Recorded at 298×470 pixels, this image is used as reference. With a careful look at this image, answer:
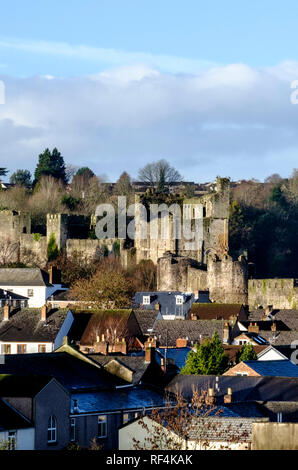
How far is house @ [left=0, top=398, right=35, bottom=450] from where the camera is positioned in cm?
2688

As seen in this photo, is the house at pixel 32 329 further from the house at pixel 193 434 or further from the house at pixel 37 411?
the house at pixel 193 434

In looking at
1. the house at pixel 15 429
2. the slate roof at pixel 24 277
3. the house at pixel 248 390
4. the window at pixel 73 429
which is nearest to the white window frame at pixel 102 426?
the window at pixel 73 429

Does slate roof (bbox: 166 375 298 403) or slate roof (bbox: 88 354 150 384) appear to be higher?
slate roof (bbox: 88 354 150 384)

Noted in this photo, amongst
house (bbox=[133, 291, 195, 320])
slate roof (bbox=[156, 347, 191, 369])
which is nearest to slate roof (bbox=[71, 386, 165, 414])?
slate roof (bbox=[156, 347, 191, 369])

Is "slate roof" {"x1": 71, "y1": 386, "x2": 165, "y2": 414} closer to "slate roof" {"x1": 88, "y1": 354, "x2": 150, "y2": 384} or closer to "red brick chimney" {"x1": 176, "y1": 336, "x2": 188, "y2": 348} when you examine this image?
"slate roof" {"x1": 88, "y1": 354, "x2": 150, "y2": 384}

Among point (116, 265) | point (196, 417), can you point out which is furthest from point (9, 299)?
point (196, 417)

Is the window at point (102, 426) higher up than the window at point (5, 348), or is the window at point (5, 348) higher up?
the window at point (5, 348)

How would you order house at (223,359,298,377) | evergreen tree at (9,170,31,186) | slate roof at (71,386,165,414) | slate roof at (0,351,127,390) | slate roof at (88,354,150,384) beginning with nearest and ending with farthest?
slate roof at (71,386,165,414), slate roof at (0,351,127,390), slate roof at (88,354,150,384), house at (223,359,298,377), evergreen tree at (9,170,31,186)

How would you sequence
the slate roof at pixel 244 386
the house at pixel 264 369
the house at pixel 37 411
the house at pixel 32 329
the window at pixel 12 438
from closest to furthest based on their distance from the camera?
the window at pixel 12 438, the house at pixel 37 411, the slate roof at pixel 244 386, the house at pixel 264 369, the house at pixel 32 329

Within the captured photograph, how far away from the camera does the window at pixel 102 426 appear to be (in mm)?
30344

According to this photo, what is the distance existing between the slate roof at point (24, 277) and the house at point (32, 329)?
12230 millimetres

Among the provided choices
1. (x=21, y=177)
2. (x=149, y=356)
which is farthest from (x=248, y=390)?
(x=21, y=177)

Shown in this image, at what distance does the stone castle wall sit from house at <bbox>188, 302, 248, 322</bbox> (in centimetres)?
362

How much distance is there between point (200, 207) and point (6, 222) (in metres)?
10.8
